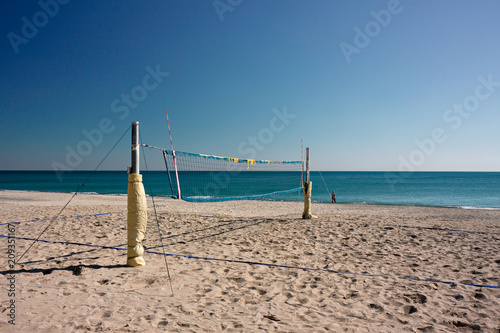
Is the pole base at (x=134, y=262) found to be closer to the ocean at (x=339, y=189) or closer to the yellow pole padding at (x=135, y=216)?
the yellow pole padding at (x=135, y=216)

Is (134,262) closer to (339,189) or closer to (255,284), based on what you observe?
(255,284)

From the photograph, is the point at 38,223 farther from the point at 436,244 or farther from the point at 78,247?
the point at 436,244

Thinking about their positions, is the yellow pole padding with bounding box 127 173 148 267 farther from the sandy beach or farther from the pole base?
the sandy beach

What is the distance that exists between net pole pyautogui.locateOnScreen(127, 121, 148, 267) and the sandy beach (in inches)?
9.0

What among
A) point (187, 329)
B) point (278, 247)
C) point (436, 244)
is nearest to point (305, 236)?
point (278, 247)

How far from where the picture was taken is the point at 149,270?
4.17m

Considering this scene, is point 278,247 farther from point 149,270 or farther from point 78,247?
point 78,247

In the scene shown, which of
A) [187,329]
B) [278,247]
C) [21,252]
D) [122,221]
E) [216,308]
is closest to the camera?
[187,329]

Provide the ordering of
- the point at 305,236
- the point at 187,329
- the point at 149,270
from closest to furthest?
1. the point at 187,329
2. the point at 149,270
3. the point at 305,236

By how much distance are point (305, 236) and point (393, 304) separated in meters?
3.41

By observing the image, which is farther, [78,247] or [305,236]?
[305,236]

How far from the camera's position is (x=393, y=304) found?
3256 mm

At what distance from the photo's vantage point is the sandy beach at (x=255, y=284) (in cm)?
279
